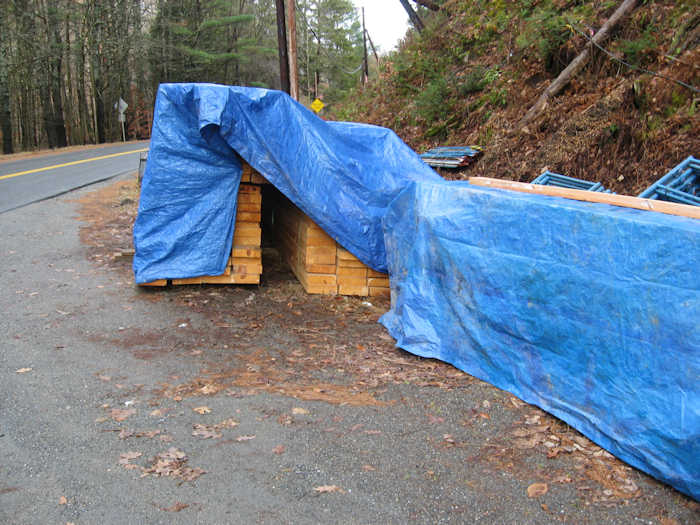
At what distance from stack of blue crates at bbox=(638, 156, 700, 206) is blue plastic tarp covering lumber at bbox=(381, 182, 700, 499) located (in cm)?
199

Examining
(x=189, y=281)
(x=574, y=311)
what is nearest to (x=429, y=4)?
(x=189, y=281)

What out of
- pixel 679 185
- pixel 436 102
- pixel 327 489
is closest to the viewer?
pixel 327 489

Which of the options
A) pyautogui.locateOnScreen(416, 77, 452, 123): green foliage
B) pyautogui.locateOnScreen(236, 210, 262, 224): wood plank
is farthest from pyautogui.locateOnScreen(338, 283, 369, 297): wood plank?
pyautogui.locateOnScreen(416, 77, 452, 123): green foliage

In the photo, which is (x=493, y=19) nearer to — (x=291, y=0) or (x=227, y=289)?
(x=291, y=0)

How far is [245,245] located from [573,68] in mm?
6445

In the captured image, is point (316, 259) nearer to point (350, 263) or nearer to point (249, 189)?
point (350, 263)

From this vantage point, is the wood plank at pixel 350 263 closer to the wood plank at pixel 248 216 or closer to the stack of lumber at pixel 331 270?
the stack of lumber at pixel 331 270

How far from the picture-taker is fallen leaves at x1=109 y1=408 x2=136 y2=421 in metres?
3.36

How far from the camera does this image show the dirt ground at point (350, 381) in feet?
9.27

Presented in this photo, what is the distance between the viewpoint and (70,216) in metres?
9.69

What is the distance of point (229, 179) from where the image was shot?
5.68 m

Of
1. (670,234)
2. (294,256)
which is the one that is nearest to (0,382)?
(294,256)

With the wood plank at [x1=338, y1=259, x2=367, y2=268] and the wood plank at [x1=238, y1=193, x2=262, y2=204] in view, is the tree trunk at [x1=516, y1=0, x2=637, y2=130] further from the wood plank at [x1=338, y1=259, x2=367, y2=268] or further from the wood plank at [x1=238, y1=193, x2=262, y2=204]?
the wood plank at [x1=238, y1=193, x2=262, y2=204]

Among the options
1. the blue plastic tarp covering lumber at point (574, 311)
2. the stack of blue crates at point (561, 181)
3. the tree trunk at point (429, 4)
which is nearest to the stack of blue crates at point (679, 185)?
the stack of blue crates at point (561, 181)
